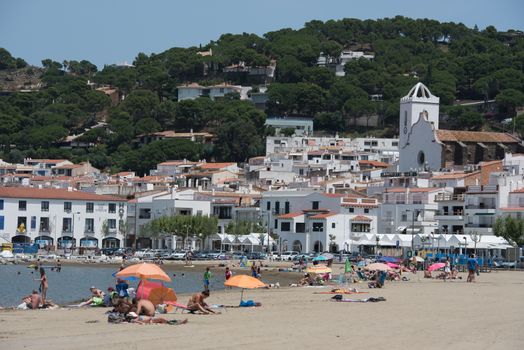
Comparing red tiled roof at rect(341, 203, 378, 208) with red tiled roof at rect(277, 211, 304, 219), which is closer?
red tiled roof at rect(341, 203, 378, 208)

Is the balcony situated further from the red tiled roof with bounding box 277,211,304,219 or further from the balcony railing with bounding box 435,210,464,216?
the red tiled roof with bounding box 277,211,304,219

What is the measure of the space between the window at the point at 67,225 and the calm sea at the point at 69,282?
15.5 metres

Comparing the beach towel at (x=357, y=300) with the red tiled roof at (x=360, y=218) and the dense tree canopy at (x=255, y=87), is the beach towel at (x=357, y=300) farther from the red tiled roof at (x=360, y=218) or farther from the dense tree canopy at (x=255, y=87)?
the dense tree canopy at (x=255, y=87)

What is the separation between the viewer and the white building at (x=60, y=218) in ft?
259

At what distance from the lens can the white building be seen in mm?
78938

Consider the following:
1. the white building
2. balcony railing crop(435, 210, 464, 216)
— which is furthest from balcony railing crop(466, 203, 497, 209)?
the white building

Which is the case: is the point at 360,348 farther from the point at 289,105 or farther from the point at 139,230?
the point at 289,105

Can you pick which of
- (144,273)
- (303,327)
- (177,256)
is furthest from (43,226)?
(303,327)

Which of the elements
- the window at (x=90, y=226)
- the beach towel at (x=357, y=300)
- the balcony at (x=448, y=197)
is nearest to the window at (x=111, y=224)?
the window at (x=90, y=226)

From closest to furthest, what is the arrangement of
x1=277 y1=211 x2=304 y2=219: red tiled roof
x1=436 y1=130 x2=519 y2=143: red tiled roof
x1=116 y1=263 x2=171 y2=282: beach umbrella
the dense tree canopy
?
1. x1=116 y1=263 x2=171 y2=282: beach umbrella
2. x1=277 y1=211 x2=304 y2=219: red tiled roof
3. x1=436 y1=130 x2=519 y2=143: red tiled roof
4. the dense tree canopy

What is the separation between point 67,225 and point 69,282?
32286mm

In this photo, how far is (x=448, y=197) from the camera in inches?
3081

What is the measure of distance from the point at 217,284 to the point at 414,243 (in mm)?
18867

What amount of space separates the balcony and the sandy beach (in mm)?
43058
